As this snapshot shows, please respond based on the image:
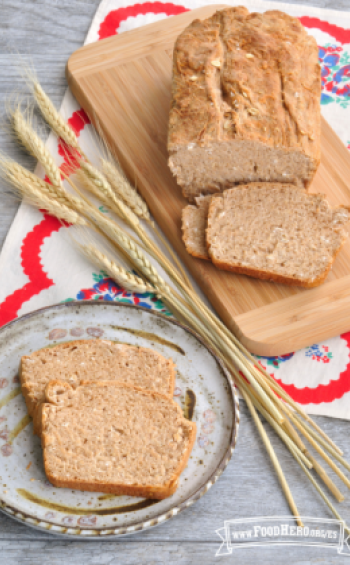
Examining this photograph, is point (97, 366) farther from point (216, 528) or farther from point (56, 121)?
point (56, 121)

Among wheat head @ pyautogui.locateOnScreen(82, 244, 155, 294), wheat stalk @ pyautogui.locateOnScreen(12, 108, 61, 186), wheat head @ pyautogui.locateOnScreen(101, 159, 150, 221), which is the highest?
wheat stalk @ pyautogui.locateOnScreen(12, 108, 61, 186)

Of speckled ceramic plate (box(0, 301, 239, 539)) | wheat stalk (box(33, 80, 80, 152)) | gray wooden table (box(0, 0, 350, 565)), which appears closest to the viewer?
speckled ceramic plate (box(0, 301, 239, 539))

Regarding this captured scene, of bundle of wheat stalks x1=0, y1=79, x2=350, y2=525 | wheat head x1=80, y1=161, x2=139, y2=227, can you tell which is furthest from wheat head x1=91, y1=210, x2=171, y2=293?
wheat head x1=80, y1=161, x2=139, y2=227

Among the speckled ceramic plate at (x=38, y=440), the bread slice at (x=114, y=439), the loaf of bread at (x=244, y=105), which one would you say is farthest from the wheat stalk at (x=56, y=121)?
the bread slice at (x=114, y=439)

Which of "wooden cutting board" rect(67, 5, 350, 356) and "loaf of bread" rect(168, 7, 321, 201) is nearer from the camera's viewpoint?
"wooden cutting board" rect(67, 5, 350, 356)

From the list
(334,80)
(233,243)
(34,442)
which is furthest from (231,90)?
(34,442)

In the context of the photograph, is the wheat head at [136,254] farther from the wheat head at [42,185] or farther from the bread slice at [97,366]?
the bread slice at [97,366]

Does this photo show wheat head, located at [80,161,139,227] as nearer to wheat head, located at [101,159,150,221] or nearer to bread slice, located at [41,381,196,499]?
wheat head, located at [101,159,150,221]
